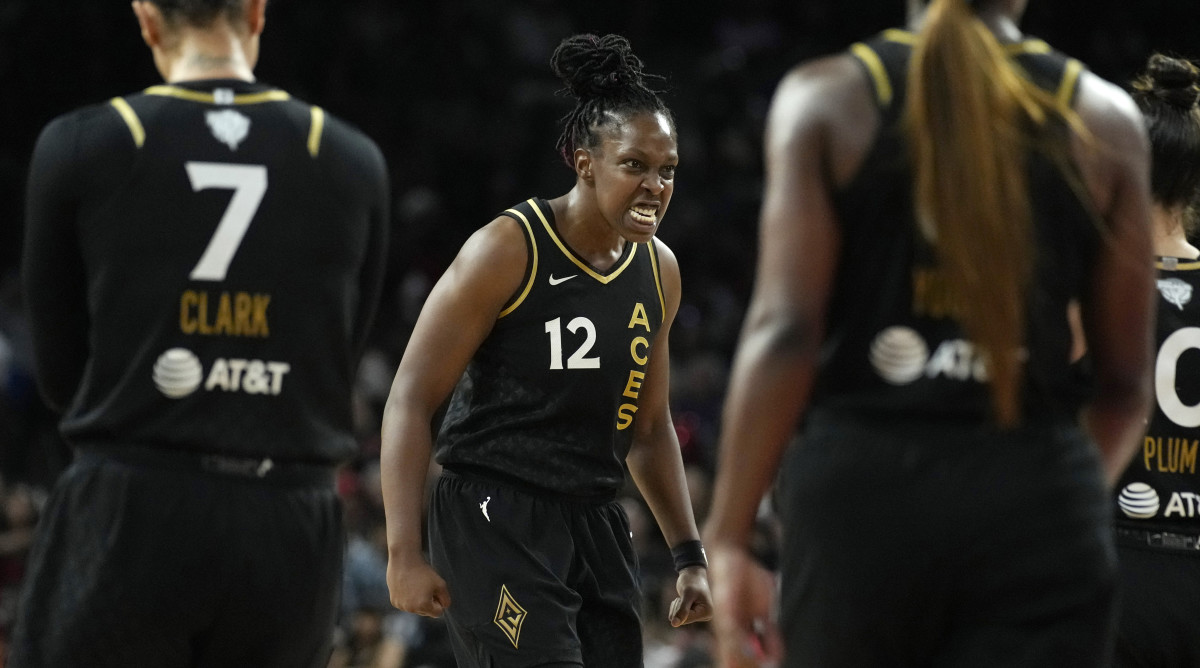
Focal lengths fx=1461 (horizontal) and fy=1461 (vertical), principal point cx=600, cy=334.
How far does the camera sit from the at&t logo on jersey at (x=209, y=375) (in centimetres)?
305

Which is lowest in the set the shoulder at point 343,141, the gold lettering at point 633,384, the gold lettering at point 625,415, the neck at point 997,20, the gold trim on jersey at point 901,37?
the gold lettering at point 625,415

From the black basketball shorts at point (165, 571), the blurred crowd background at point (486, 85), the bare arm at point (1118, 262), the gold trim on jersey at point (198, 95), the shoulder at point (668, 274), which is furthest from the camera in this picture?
the blurred crowd background at point (486, 85)

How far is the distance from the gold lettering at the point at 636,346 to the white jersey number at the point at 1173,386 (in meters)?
1.40

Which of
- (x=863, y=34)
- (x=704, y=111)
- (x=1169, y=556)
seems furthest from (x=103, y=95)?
(x=1169, y=556)

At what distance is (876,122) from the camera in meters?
2.35

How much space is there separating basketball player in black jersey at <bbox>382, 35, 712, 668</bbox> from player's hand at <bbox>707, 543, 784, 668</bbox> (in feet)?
4.98

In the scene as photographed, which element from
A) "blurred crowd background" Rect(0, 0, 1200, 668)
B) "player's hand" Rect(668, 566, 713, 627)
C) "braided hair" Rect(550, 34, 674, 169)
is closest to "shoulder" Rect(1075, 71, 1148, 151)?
"braided hair" Rect(550, 34, 674, 169)

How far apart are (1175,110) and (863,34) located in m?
10.1

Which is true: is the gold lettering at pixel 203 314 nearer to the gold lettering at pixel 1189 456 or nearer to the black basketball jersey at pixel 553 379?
the black basketball jersey at pixel 553 379

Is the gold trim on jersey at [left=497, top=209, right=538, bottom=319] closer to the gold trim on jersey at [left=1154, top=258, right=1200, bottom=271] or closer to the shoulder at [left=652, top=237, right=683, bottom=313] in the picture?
the shoulder at [left=652, top=237, right=683, bottom=313]

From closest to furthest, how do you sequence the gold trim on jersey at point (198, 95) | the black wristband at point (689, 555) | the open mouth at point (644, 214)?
1. the gold trim on jersey at point (198, 95)
2. the open mouth at point (644, 214)
3. the black wristband at point (689, 555)

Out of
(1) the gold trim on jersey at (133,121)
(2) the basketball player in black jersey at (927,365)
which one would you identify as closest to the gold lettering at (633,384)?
(1) the gold trim on jersey at (133,121)

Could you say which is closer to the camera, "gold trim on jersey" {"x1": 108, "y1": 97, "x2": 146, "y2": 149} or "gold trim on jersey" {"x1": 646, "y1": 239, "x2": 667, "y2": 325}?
"gold trim on jersey" {"x1": 108, "y1": 97, "x2": 146, "y2": 149}

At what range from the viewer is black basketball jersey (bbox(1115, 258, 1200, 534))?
3.93m
